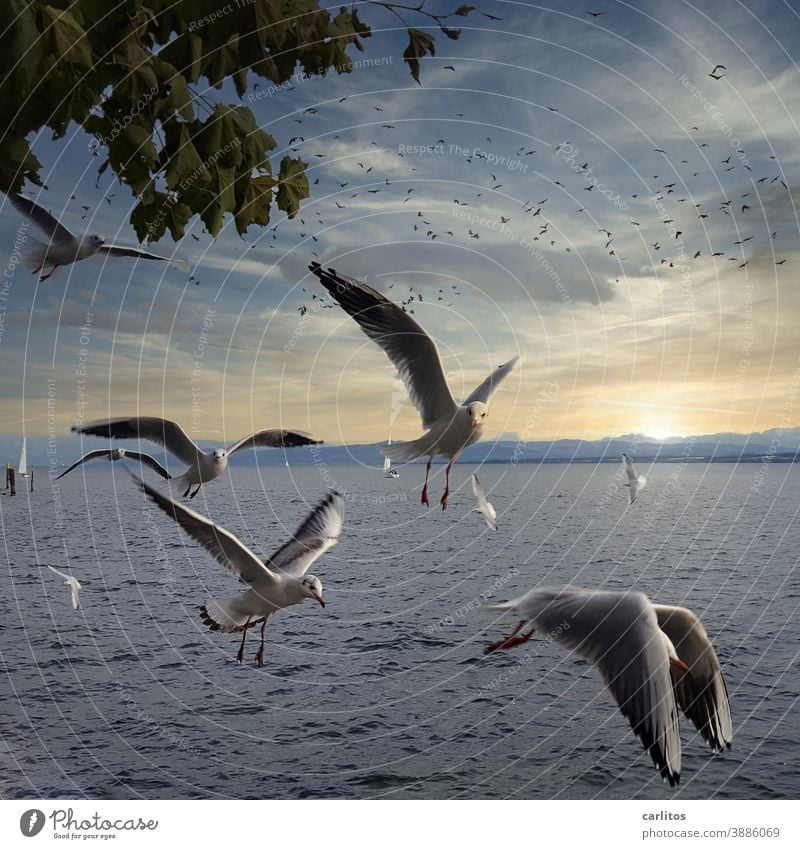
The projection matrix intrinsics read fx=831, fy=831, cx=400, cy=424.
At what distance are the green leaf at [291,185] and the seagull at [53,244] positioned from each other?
512 millimetres

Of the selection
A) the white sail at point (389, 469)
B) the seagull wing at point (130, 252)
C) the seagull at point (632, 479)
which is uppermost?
the seagull wing at point (130, 252)

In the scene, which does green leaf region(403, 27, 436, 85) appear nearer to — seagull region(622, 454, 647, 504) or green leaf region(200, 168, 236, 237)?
green leaf region(200, 168, 236, 237)

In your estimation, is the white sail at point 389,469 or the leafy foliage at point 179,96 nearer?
the leafy foliage at point 179,96

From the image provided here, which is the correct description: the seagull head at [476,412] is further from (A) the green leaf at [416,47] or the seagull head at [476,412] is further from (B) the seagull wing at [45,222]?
(B) the seagull wing at [45,222]

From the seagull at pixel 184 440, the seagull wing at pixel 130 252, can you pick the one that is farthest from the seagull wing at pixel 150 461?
the seagull wing at pixel 130 252

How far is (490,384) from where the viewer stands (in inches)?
126

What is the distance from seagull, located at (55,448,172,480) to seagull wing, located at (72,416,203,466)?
83 millimetres

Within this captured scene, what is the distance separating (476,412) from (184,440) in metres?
1.34

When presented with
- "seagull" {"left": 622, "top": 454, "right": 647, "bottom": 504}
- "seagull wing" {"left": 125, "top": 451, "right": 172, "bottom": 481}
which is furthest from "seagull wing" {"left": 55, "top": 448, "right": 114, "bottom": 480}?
"seagull" {"left": 622, "top": 454, "right": 647, "bottom": 504}

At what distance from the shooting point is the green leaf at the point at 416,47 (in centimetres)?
354

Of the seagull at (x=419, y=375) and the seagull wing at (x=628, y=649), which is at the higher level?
the seagull at (x=419, y=375)

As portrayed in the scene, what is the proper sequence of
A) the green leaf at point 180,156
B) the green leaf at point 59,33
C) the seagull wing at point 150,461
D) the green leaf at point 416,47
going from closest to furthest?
the green leaf at point 59,33, the green leaf at point 180,156, the seagull wing at point 150,461, the green leaf at point 416,47

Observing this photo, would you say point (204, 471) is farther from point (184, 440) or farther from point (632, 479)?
point (632, 479)
